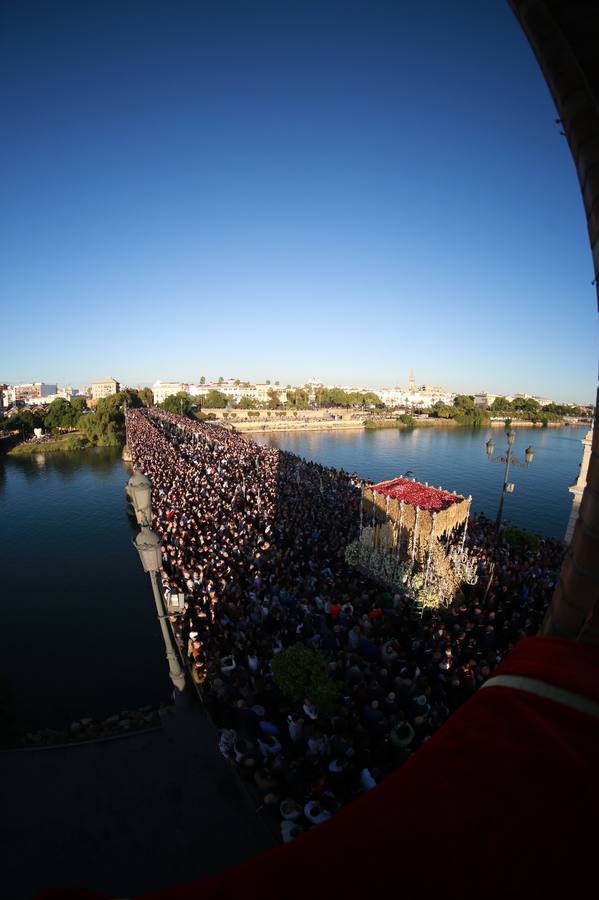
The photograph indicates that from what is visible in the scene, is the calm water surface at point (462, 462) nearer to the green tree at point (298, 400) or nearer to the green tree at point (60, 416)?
the green tree at point (60, 416)

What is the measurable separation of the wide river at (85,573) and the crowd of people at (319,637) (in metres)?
1.53

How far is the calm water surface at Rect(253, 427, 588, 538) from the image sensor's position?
23.7m

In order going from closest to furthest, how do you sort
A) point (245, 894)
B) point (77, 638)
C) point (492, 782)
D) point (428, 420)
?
point (245, 894)
point (492, 782)
point (77, 638)
point (428, 420)

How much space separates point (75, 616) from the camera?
1026 cm

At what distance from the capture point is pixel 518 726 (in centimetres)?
91

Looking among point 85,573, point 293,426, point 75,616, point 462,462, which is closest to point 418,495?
point 75,616

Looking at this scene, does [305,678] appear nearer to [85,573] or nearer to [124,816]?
[124,816]

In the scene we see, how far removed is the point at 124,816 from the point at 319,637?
11.0 feet

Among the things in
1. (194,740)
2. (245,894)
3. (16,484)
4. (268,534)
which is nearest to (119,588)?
(268,534)

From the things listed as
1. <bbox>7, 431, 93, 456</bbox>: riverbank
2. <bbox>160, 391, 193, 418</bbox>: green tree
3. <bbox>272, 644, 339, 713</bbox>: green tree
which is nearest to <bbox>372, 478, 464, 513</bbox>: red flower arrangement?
<bbox>272, 644, 339, 713</bbox>: green tree

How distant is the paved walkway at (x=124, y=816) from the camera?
3949 mm

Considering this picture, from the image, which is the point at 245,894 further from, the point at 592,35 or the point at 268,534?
the point at 268,534

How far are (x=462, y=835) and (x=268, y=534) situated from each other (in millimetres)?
11367

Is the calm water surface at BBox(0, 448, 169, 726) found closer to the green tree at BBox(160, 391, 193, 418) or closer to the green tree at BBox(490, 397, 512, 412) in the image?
the green tree at BBox(160, 391, 193, 418)
